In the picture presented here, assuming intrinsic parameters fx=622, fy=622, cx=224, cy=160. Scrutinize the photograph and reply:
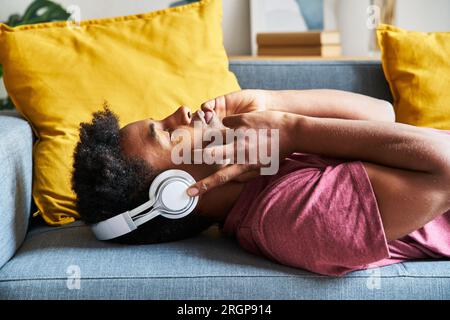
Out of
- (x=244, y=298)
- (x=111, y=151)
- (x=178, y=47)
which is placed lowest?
(x=244, y=298)

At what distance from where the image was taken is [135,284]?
119cm

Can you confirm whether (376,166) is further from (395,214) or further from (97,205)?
(97,205)

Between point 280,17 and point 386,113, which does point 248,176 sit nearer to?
point 386,113

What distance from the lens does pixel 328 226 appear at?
1.17m

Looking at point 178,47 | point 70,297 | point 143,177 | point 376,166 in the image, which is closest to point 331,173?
point 376,166

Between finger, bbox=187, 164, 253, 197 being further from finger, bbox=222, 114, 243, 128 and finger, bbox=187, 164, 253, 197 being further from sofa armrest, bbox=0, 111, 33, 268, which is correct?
sofa armrest, bbox=0, 111, 33, 268

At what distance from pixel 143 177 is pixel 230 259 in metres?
0.24

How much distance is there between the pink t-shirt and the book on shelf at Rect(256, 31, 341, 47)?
41.7 inches

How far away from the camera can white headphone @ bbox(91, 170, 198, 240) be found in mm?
Answer: 1204

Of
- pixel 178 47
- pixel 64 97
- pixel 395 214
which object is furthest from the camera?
pixel 178 47

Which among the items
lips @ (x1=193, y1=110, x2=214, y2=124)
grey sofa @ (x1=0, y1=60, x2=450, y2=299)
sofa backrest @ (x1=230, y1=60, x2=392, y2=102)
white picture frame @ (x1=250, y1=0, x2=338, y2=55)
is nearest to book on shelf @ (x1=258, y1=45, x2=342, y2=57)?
white picture frame @ (x1=250, y1=0, x2=338, y2=55)

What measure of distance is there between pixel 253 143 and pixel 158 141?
0.19 m

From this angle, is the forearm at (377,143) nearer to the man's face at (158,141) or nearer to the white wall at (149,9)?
the man's face at (158,141)

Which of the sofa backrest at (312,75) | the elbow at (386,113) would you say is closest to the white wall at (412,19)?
the sofa backrest at (312,75)
